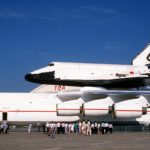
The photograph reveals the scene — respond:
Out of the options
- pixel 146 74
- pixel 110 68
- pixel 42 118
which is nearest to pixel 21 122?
pixel 42 118

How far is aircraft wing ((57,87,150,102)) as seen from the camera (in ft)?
93.9

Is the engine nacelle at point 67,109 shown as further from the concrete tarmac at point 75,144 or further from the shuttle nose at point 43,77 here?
the concrete tarmac at point 75,144

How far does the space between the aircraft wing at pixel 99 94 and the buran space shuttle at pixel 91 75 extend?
6.56ft

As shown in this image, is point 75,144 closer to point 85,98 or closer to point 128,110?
point 128,110

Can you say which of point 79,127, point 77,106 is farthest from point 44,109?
point 79,127

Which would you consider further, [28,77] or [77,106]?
[28,77]

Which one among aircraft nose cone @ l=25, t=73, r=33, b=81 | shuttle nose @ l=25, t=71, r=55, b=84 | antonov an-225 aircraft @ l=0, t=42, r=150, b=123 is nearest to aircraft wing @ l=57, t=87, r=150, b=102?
antonov an-225 aircraft @ l=0, t=42, r=150, b=123

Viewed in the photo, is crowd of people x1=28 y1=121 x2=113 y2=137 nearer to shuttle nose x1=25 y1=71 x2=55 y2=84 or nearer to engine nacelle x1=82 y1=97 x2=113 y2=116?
engine nacelle x1=82 y1=97 x2=113 y2=116

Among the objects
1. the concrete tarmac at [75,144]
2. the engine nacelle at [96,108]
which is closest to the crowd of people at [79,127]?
the engine nacelle at [96,108]

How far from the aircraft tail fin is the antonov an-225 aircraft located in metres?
1.25

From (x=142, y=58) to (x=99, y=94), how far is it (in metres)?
8.92

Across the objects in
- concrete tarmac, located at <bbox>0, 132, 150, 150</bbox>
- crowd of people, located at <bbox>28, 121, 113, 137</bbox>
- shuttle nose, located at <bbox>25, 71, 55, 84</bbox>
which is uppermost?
shuttle nose, located at <bbox>25, 71, 55, 84</bbox>

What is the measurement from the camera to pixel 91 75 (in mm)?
33000

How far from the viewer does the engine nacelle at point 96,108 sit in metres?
28.3
